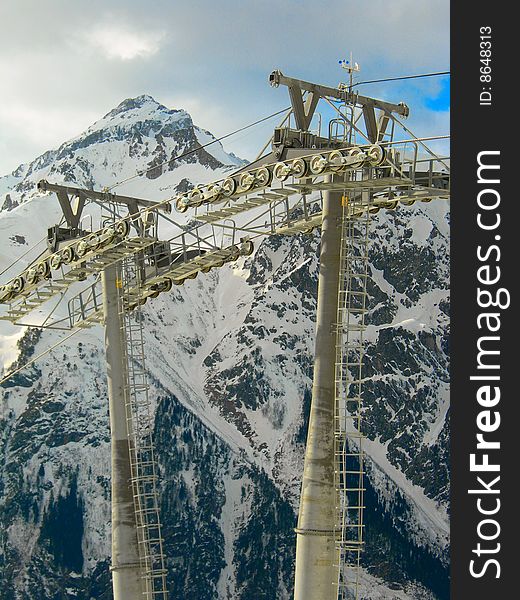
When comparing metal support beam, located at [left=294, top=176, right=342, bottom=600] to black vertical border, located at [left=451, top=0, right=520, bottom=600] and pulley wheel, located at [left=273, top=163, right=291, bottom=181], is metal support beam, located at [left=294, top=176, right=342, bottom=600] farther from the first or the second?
black vertical border, located at [left=451, top=0, right=520, bottom=600]

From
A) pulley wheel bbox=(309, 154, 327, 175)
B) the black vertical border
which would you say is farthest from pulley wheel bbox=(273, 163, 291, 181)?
the black vertical border

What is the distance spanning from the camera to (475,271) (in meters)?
24.2

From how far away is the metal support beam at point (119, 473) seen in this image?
160 ft

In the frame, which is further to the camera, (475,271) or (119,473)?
(119,473)

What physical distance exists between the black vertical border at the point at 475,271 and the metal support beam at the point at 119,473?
27414 millimetres

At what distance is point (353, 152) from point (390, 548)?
156754 millimetres

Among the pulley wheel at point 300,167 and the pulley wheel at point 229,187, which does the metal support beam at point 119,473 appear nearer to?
the pulley wheel at point 229,187

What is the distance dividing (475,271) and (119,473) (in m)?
28.7

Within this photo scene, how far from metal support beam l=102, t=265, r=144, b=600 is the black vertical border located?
27414 millimetres

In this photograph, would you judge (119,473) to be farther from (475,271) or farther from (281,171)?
(475,271)

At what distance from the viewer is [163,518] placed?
182750mm

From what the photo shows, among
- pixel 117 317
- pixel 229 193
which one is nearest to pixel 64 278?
pixel 117 317

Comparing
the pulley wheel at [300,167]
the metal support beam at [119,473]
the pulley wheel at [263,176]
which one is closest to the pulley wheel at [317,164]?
the pulley wheel at [300,167]

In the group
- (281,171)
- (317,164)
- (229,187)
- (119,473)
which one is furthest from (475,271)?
(119,473)
